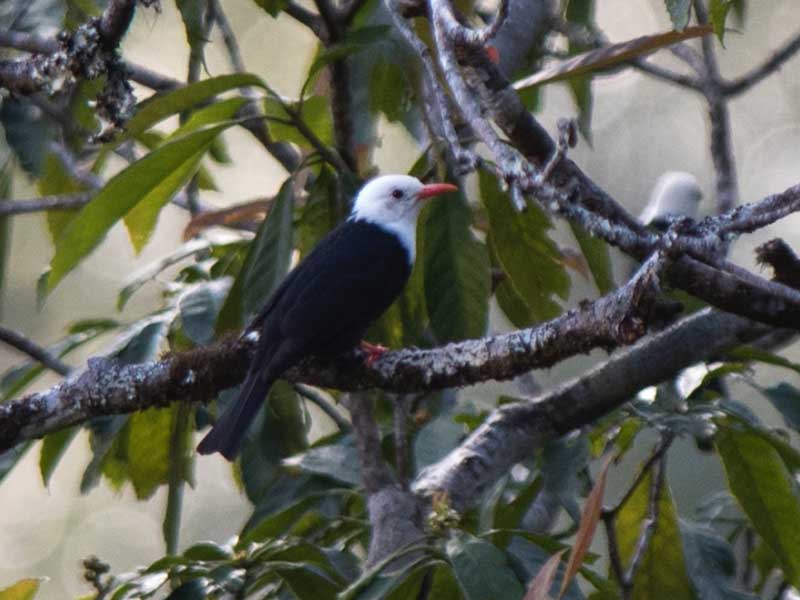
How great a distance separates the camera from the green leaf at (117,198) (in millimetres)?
4086

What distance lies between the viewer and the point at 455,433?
14.8ft

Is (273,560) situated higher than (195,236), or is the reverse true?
(195,236)

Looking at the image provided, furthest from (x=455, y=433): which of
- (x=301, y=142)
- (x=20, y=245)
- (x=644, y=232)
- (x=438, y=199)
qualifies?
(x=20, y=245)

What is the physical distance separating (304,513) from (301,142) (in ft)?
3.67

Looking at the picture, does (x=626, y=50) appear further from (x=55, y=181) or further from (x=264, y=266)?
(x=55, y=181)

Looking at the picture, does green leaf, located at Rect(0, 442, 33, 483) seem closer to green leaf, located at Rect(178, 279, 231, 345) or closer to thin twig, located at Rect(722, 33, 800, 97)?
green leaf, located at Rect(178, 279, 231, 345)

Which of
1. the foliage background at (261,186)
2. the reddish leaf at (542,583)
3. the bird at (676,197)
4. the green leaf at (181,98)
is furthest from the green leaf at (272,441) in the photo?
the foliage background at (261,186)

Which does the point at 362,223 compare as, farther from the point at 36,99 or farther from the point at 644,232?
the point at 644,232

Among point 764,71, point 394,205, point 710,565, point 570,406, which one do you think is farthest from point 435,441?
point 764,71

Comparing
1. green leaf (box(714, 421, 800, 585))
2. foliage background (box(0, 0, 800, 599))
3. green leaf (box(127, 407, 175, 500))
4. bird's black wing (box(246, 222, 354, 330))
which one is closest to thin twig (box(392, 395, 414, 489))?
bird's black wing (box(246, 222, 354, 330))

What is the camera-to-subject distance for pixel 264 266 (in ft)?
13.9

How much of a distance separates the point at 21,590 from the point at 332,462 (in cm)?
94

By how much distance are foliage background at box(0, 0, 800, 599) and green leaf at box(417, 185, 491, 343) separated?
4.91m

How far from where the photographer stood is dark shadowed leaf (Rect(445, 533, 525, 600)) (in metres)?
3.34
